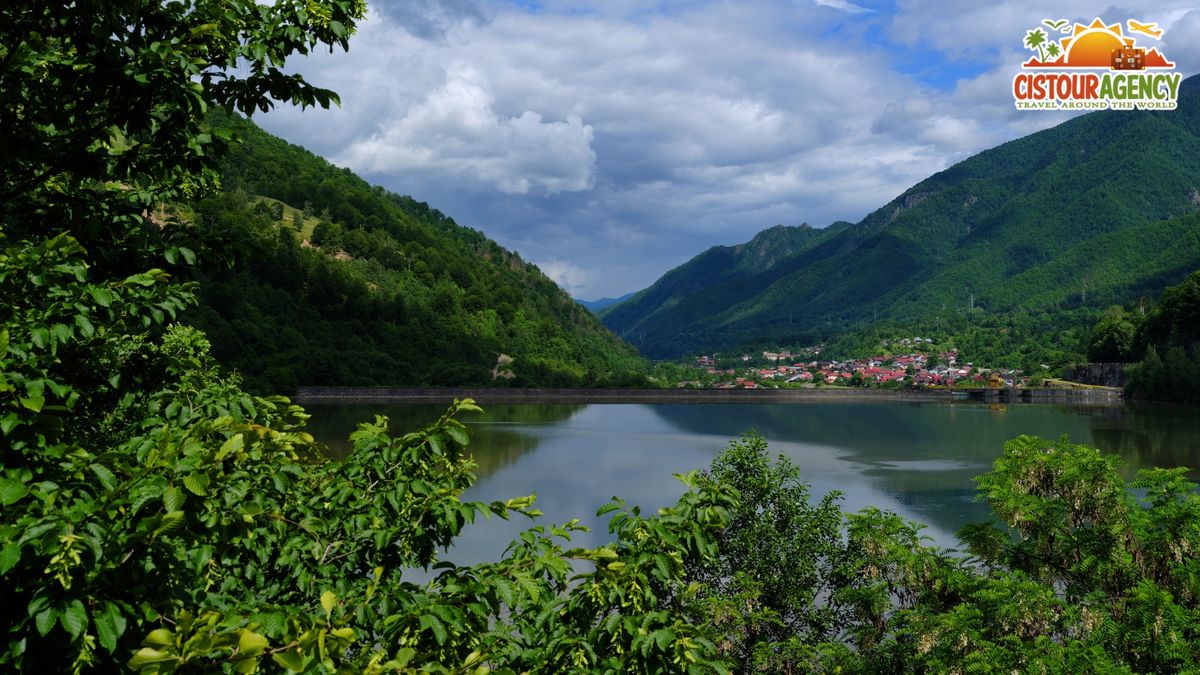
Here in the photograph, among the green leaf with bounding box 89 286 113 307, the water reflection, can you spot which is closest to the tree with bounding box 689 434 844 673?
the green leaf with bounding box 89 286 113 307

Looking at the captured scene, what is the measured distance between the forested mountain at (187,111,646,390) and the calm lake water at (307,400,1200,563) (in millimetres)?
11930

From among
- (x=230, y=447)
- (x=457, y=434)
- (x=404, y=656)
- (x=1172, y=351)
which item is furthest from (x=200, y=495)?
(x=1172, y=351)

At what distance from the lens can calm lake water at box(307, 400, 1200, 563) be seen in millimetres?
32156

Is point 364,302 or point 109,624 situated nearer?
point 109,624

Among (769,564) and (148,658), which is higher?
(148,658)

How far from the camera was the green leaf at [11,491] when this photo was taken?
2.87 m

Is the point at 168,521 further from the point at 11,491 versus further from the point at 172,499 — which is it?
the point at 11,491

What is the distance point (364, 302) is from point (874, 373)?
83880 mm

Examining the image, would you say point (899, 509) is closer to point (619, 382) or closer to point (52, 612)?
point (52, 612)

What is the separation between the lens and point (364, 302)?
10212 cm

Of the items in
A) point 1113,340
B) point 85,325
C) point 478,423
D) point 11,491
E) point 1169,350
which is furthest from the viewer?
point 1113,340

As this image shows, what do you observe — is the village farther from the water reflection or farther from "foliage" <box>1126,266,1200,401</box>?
the water reflection

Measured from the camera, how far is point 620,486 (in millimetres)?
36312

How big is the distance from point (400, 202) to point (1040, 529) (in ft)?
538
